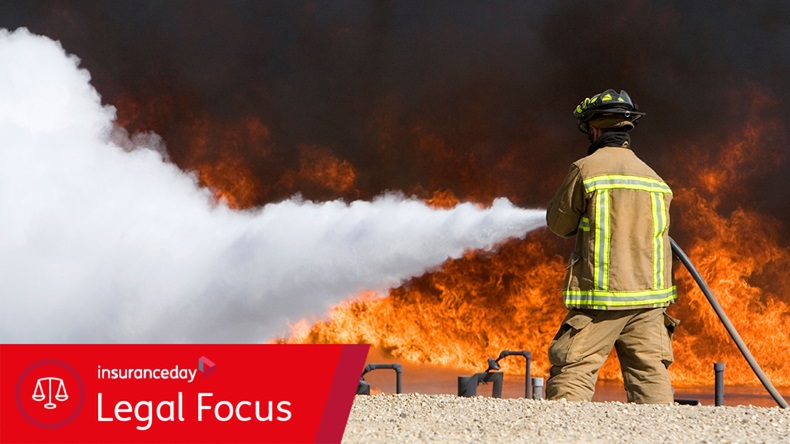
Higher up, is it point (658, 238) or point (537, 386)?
point (658, 238)

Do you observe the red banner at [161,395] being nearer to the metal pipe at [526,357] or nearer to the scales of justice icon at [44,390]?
the scales of justice icon at [44,390]

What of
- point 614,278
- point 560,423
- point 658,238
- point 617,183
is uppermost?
point 617,183

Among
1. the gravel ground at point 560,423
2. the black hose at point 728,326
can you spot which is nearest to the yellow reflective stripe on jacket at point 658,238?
the black hose at point 728,326

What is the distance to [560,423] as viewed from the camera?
23.2 ft

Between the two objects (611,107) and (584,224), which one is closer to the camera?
(584,224)

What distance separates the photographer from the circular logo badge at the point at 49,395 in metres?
5.68

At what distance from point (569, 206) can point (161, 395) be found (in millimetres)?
4049

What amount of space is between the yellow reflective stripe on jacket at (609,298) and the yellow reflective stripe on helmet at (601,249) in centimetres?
8

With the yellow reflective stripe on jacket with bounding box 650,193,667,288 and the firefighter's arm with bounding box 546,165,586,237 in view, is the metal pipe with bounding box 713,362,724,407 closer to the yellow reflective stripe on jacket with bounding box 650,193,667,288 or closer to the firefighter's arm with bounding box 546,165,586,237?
the yellow reflective stripe on jacket with bounding box 650,193,667,288

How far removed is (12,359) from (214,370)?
1.17 metres

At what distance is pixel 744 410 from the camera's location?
26.5 feet

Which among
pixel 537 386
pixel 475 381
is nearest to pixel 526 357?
pixel 537 386

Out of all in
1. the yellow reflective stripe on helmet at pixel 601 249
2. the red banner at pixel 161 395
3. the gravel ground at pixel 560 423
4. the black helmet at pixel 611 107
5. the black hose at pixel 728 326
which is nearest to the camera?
the red banner at pixel 161 395

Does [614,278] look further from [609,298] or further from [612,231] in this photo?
[612,231]
